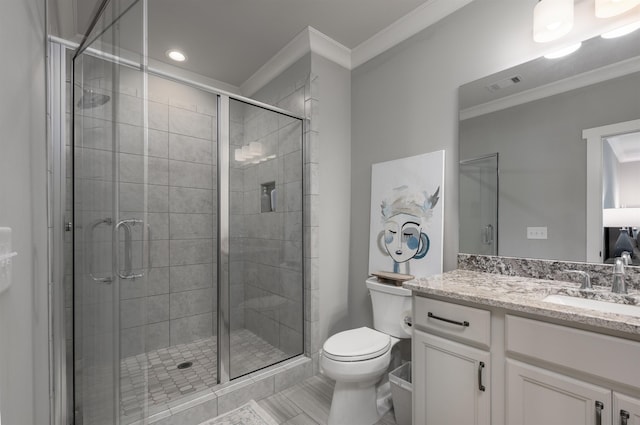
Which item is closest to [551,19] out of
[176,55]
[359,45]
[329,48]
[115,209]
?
[359,45]

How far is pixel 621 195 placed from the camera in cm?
136

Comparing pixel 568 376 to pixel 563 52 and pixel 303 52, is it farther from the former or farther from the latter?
pixel 303 52

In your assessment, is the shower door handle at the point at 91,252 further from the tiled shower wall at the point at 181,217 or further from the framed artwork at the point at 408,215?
the framed artwork at the point at 408,215

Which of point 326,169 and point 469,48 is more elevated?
point 469,48

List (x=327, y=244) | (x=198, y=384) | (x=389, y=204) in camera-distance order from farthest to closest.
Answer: (x=327, y=244)
(x=389, y=204)
(x=198, y=384)

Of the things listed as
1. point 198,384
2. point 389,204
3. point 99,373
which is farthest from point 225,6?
point 198,384

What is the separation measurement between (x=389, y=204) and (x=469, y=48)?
1.14m

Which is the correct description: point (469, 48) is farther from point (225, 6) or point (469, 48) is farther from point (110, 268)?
point (110, 268)

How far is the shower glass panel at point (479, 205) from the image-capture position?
1734 millimetres

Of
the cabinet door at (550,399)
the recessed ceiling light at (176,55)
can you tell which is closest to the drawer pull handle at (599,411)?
the cabinet door at (550,399)

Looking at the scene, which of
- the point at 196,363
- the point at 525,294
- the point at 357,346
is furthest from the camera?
the point at 196,363

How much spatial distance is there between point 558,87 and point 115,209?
6.97 feet

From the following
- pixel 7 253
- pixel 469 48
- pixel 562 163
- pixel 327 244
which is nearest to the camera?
pixel 7 253

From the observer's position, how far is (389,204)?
2.26 meters
